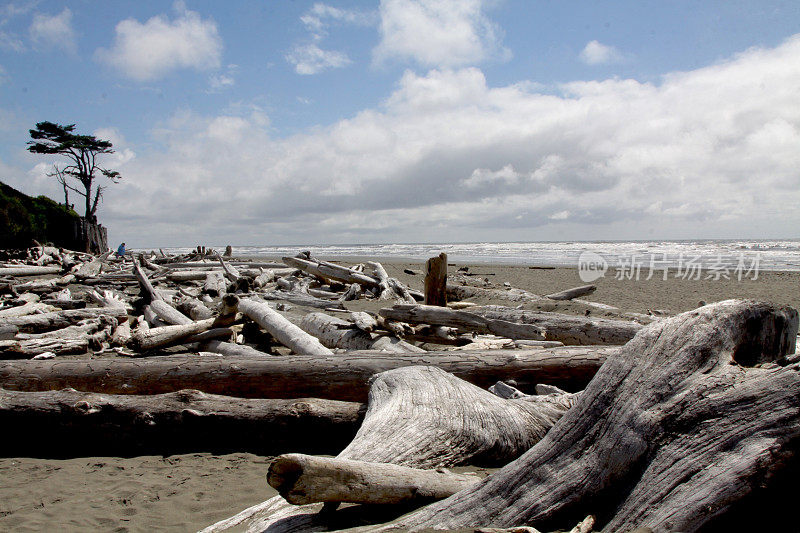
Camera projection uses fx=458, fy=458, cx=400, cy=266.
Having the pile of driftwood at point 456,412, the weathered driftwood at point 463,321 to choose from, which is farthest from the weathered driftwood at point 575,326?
the weathered driftwood at point 463,321

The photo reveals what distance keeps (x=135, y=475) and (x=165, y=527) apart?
93cm

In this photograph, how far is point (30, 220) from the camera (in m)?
22.2

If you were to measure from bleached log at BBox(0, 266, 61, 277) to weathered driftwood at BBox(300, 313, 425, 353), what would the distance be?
14.6 meters

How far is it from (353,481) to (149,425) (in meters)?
2.52

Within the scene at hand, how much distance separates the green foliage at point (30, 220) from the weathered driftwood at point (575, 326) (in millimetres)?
23610

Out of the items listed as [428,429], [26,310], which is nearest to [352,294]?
[26,310]

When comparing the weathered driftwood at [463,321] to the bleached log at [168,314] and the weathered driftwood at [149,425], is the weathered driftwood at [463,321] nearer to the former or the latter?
the weathered driftwood at [149,425]

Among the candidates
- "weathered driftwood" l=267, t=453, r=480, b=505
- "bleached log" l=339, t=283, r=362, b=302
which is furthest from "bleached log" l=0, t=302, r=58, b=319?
"weathered driftwood" l=267, t=453, r=480, b=505

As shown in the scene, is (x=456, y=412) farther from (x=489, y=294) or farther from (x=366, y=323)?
(x=489, y=294)

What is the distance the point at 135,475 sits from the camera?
3395 millimetres

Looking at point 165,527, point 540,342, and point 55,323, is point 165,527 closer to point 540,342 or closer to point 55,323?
point 540,342

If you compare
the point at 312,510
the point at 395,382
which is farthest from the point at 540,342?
the point at 312,510

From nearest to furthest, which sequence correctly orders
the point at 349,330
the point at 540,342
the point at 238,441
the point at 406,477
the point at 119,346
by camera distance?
the point at 406,477, the point at 238,441, the point at 540,342, the point at 349,330, the point at 119,346

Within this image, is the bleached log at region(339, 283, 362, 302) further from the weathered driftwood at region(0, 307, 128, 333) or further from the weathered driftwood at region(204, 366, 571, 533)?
the weathered driftwood at region(204, 366, 571, 533)
